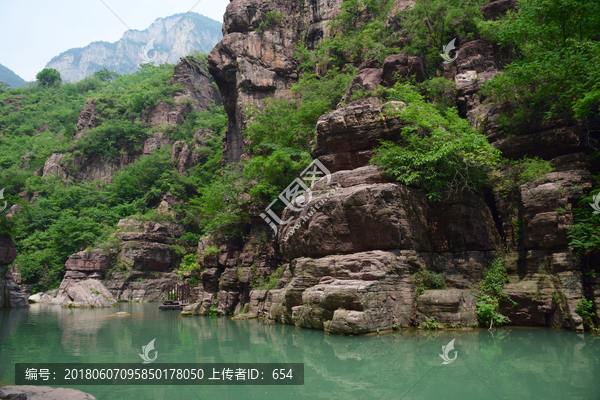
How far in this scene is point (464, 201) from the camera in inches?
487

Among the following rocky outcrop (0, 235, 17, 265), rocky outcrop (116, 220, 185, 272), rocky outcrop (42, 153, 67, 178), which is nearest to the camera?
rocky outcrop (0, 235, 17, 265)

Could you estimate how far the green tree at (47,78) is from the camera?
66312 mm

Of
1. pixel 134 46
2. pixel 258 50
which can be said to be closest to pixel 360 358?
pixel 258 50

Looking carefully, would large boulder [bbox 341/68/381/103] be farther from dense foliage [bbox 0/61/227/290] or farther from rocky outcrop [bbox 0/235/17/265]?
rocky outcrop [bbox 0/235/17/265]

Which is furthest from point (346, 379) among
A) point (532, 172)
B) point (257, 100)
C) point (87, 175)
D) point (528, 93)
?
point (87, 175)

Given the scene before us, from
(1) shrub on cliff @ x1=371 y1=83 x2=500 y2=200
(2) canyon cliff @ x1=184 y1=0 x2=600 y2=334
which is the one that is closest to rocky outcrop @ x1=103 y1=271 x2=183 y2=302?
(2) canyon cliff @ x1=184 y1=0 x2=600 y2=334

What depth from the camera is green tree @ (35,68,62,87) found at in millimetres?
66312

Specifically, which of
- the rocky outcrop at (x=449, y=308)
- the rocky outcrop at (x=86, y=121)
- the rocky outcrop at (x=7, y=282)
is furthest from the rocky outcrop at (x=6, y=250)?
the rocky outcrop at (x=86, y=121)

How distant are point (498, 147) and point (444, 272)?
187 inches

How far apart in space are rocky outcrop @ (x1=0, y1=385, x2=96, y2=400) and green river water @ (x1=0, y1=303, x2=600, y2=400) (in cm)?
88

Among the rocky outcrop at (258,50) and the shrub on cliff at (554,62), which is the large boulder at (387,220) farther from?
the rocky outcrop at (258,50)

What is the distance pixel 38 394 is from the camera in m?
4.03

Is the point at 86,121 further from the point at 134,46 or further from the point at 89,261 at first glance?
the point at 134,46

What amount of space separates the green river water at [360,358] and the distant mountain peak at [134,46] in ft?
355
